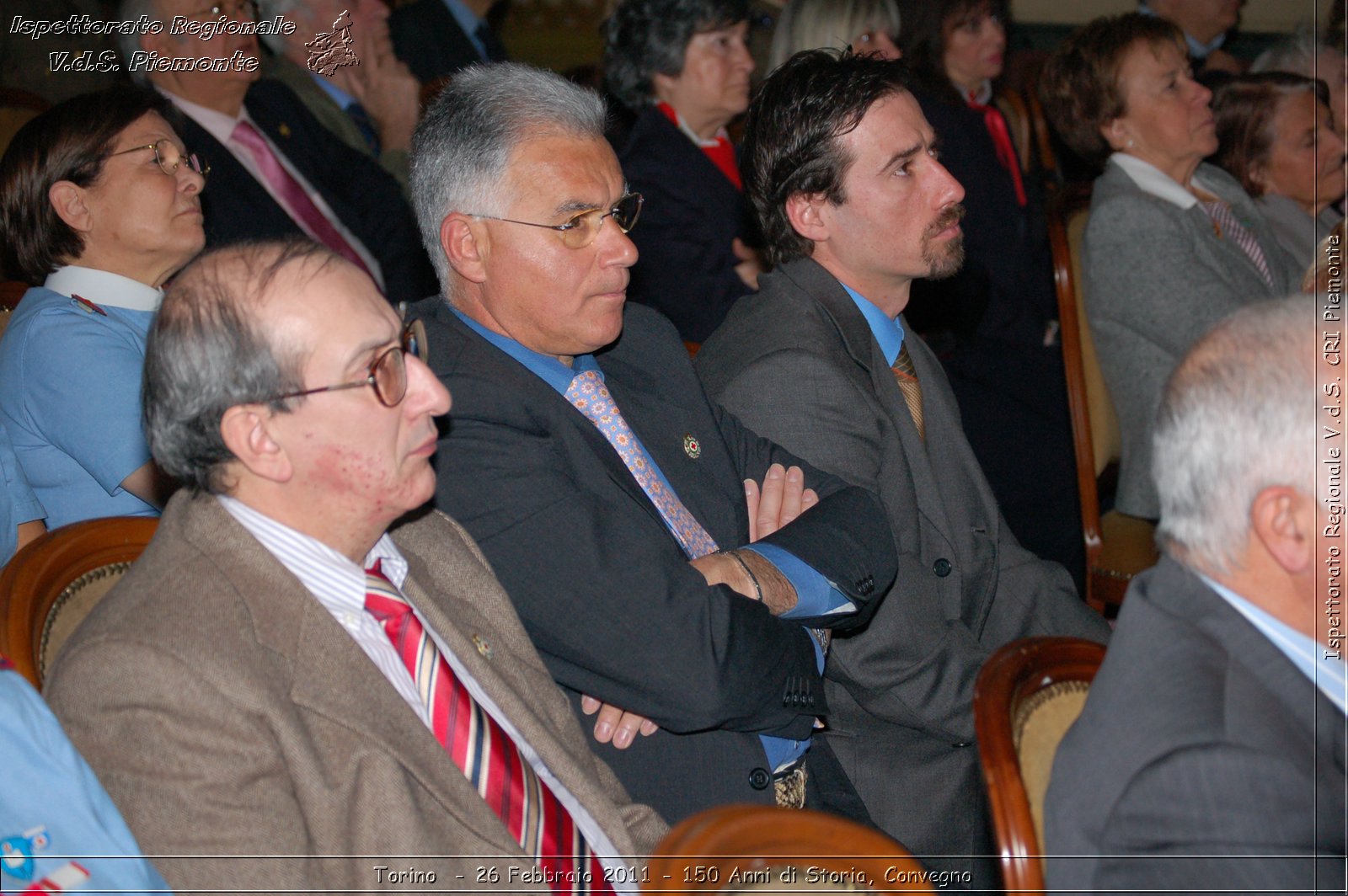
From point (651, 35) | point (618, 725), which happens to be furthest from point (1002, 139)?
point (618, 725)

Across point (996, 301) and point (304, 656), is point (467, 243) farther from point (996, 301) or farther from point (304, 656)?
point (996, 301)

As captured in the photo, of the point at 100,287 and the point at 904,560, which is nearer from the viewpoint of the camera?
the point at 904,560

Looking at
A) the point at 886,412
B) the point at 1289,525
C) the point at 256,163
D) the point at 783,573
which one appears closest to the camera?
the point at 1289,525

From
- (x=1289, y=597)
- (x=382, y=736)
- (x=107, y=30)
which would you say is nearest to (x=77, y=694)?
(x=382, y=736)

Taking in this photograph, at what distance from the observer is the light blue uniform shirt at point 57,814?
44.1 inches

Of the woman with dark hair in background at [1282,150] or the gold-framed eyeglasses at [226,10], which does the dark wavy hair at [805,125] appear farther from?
the woman with dark hair in background at [1282,150]

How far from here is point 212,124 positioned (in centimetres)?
327

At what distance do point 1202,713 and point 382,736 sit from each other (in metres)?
0.84

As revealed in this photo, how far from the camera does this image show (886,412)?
7.32 feet

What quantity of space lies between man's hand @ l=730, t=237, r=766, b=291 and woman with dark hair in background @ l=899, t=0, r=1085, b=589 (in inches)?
19.6

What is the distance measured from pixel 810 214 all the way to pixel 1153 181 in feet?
4.50

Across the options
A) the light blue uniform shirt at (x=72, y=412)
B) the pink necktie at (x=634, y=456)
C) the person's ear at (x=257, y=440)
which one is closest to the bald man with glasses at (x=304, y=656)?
the person's ear at (x=257, y=440)

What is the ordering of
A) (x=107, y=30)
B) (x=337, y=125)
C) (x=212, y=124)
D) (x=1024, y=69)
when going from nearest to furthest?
1. (x=212, y=124)
2. (x=107, y=30)
3. (x=337, y=125)
4. (x=1024, y=69)

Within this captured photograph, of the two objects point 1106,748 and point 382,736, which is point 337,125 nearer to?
point 382,736
